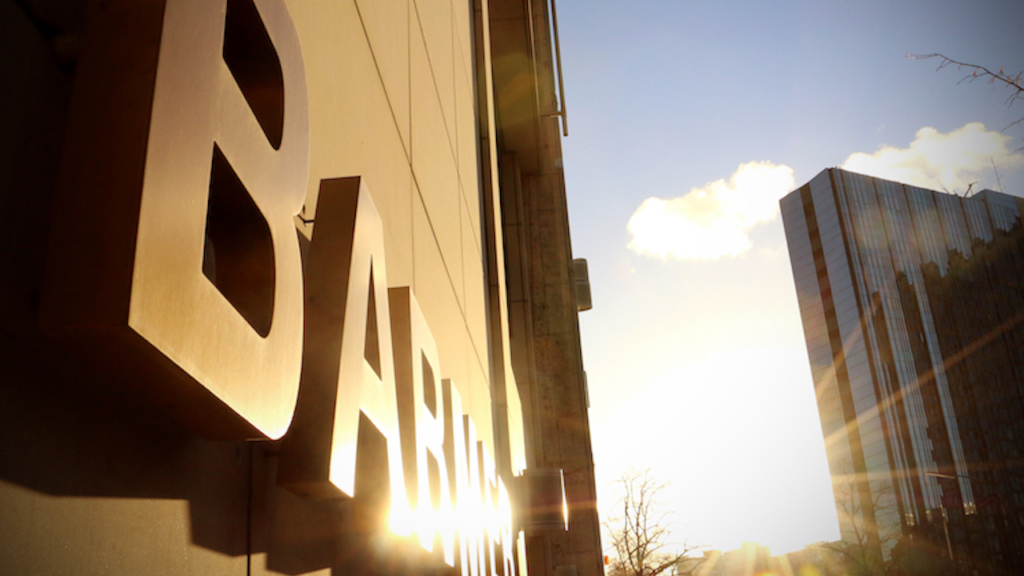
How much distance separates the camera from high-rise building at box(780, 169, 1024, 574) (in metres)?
54.2

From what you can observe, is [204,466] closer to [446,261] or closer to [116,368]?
[116,368]

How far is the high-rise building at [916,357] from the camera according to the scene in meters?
54.2

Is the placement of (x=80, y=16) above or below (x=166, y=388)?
above

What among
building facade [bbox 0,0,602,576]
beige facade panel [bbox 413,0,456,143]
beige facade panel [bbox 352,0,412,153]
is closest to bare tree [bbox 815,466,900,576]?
beige facade panel [bbox 413,0,456,143]

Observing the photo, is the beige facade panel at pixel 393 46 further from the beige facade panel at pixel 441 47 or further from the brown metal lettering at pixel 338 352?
the brown metal lettering at pixel 338 352

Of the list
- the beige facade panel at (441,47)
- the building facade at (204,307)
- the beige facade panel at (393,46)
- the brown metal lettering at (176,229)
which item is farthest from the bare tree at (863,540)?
the brown metal lettering at (176,229)

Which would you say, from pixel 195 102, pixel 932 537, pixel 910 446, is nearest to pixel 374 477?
pixel 195 102

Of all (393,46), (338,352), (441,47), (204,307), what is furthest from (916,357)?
(204,307)

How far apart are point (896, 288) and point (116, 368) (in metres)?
96.5

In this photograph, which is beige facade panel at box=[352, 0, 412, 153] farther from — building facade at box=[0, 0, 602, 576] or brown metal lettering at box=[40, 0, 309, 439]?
brown metal lettering at box=[40, 0, 309, 439]

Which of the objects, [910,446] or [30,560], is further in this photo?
[910,446]

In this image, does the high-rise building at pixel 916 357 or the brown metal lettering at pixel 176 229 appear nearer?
the brown metal lettering at pixel 176 229

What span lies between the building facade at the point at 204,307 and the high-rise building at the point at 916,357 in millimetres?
48718

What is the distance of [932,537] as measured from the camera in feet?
175
